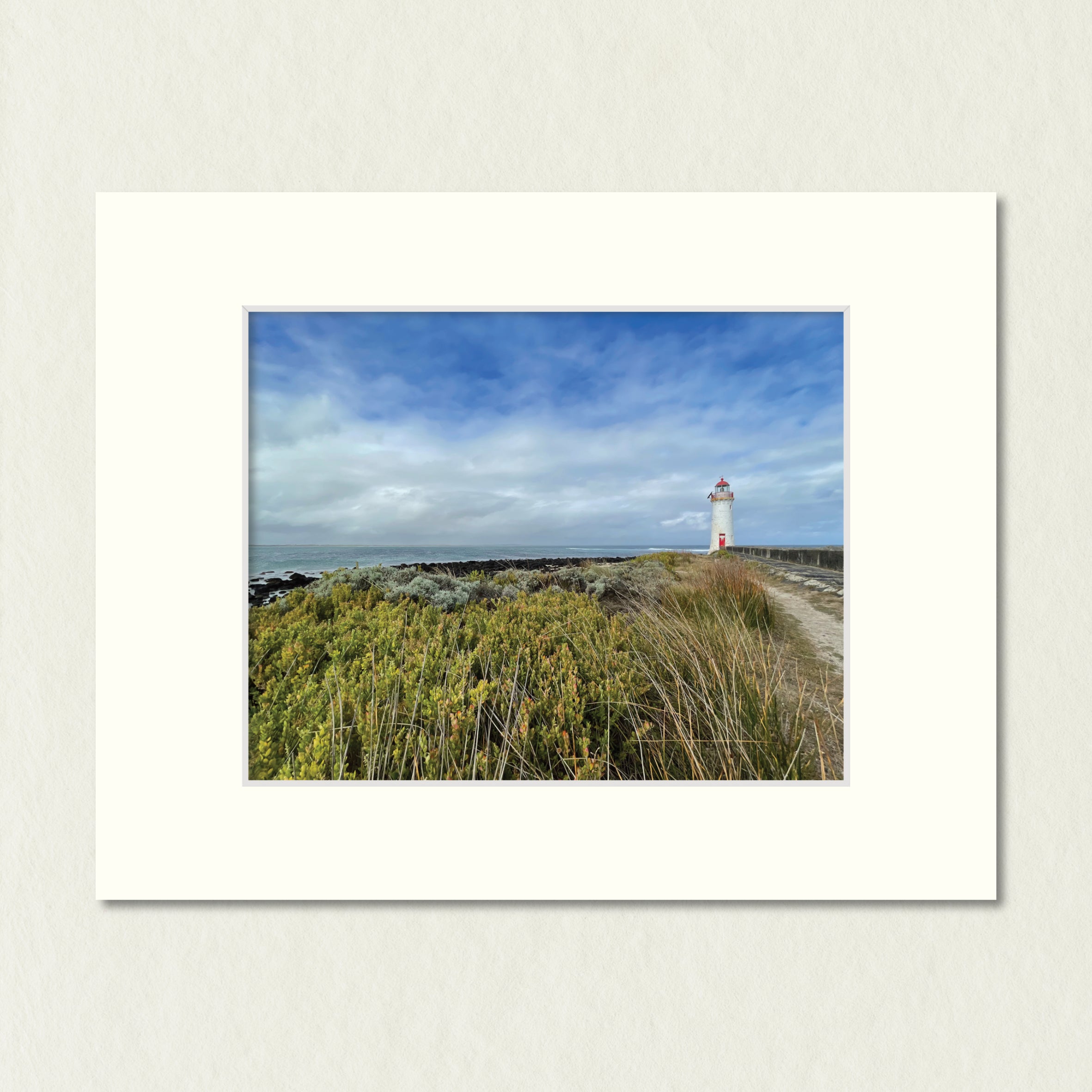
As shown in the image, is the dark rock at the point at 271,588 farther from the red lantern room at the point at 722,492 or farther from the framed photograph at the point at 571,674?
the red lantern room at the point at 722,492

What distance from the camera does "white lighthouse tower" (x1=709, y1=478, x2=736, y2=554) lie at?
155 cm

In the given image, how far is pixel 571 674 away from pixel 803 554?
1.03m

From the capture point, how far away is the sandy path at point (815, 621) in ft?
4.81

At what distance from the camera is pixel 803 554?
5.00ft

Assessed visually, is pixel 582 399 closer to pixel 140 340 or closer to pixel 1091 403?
pixel 140 340

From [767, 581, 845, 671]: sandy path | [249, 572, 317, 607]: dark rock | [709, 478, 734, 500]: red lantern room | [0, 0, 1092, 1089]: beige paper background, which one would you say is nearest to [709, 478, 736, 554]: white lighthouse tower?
[709, 478, 734, 500]: red lantern room

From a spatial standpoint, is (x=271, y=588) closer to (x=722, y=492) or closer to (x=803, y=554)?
(x=722, y=492)

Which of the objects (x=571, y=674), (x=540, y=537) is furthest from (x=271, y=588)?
(x=571, y=674)

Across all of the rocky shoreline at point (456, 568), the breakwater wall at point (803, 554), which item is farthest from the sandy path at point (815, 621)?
the rocky shoreline at point (456, 568)

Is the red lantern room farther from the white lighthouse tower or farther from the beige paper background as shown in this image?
the beige paper background
